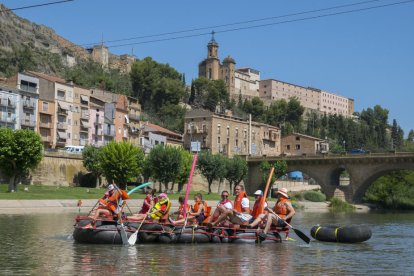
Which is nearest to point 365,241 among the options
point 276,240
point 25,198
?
point 276,240

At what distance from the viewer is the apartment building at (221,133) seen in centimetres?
12306

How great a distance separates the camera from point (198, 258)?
22.3 m

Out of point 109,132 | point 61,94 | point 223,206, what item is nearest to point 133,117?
point 109,132

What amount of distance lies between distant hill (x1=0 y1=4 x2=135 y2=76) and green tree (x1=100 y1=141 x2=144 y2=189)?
5892 centimetres

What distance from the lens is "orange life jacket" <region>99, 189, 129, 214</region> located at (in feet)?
86.1

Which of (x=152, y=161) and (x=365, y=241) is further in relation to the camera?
(x=152, y=161)

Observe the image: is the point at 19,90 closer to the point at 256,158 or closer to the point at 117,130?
the point at 117,130

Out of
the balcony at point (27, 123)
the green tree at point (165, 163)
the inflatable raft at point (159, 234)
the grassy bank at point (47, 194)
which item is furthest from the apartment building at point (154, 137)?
the inflatable raft at point (159, 234)

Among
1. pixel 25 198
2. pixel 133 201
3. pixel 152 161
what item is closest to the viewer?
pixel 25 198

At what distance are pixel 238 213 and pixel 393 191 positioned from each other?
77.4 metres

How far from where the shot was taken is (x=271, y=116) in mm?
188625

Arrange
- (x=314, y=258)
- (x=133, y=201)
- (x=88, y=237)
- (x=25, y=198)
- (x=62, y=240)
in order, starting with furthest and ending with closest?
Result: 1. (x=133, y=201)
2. (x=25, y=198)
3. (x=62, y=240)
4. (x=88, y=237)
5. (x=314, y=258)

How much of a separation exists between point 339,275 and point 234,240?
8437 millimetres

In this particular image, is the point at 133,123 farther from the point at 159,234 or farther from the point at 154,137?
the point at 159,234
